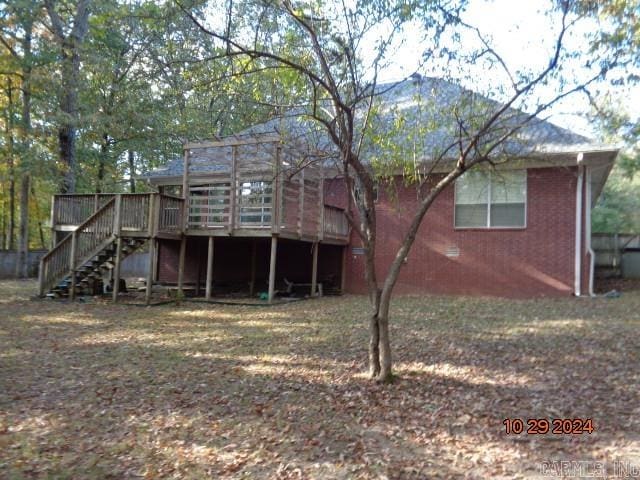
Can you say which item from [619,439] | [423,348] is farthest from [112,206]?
[619,439]

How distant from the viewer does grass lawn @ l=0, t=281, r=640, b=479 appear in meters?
3.98

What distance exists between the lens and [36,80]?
1825 cm

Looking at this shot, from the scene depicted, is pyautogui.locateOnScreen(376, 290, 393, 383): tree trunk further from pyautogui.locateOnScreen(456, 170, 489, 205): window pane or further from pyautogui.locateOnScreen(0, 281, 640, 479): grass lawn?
pyautogui.locateOnScreen(456, 170, 489, 205): window pane

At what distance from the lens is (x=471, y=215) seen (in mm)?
13617

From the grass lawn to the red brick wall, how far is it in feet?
10.0

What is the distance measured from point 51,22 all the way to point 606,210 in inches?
1296

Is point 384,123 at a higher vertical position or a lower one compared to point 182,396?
higher

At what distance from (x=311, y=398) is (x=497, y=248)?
921cm

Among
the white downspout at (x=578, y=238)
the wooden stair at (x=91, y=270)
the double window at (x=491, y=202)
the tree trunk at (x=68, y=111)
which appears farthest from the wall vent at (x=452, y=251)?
the tree trunk at (x=68, y=111)

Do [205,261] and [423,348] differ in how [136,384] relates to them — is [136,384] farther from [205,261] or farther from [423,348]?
[205,261]

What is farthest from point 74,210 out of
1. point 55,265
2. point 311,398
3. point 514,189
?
point 514,189

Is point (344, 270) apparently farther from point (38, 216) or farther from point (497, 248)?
point (38, 216)

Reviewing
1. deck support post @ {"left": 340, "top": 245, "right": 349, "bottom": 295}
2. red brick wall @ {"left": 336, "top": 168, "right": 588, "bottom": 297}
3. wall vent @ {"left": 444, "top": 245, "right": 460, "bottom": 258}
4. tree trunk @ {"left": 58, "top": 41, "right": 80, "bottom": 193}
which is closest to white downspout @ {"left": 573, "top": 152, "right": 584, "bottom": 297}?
red brick wall @ {"left": 336, "top": 168, "right": 588, "bottom": 297}

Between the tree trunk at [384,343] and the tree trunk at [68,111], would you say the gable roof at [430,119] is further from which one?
the tree trunk at [68,111]
